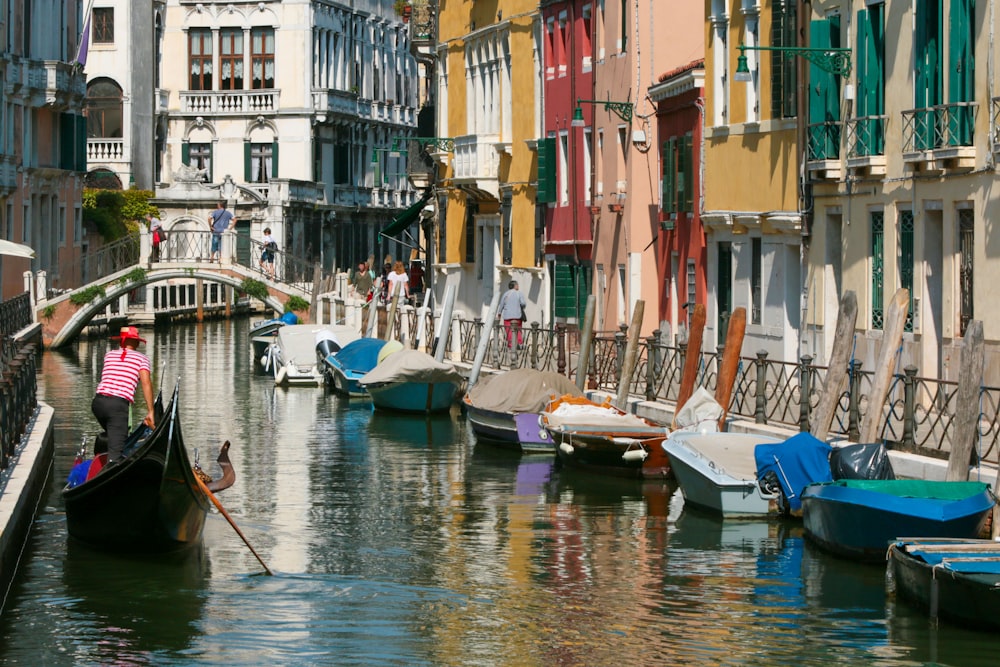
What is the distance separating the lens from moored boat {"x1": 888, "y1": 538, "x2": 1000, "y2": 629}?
48.6 ft

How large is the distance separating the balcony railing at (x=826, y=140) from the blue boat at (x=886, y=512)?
691 centimetres

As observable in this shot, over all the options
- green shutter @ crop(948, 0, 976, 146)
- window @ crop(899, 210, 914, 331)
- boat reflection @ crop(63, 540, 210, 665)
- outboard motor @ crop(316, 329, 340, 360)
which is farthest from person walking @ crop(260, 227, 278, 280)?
boat reflection @ crop(63, 540, 210, 665)

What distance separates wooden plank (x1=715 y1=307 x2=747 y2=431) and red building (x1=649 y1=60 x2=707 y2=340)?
21.8ft

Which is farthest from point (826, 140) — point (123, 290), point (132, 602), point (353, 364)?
point (123, 290)

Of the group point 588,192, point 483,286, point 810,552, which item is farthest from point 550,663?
point 483,286

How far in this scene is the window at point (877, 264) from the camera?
23.9 metres

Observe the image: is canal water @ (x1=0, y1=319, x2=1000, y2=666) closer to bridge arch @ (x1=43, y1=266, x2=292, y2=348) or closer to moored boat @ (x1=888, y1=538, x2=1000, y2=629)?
moored boat @ (x1=888, y1=538, x2=1000, y2=629)

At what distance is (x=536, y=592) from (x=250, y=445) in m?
13.4

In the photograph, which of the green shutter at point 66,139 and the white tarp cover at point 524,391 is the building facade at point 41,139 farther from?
the white tarp cover at point 524,391

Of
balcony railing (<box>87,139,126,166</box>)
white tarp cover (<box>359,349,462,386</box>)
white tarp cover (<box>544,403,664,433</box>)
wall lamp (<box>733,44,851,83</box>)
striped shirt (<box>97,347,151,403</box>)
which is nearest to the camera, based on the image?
striped shirt (<box>97,347,151,403</box>)

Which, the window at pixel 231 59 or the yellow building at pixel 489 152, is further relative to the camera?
the window at pixel 231 59

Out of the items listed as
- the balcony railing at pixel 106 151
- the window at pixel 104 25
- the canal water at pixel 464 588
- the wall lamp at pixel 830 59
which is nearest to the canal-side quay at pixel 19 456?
the canal water at pixel 464 588

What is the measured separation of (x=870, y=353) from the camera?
78.3 feet

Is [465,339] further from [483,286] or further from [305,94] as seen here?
[305,94]
